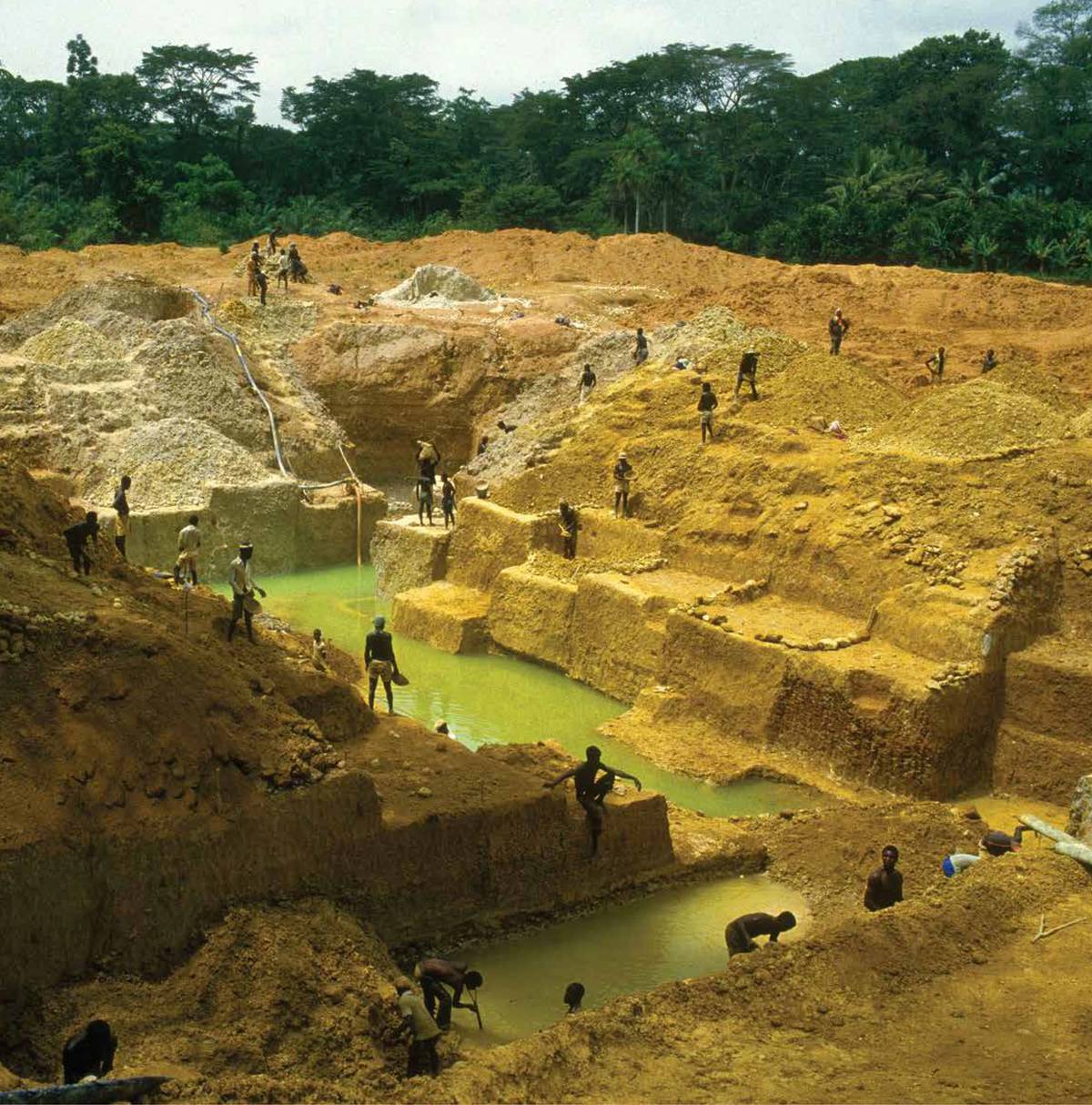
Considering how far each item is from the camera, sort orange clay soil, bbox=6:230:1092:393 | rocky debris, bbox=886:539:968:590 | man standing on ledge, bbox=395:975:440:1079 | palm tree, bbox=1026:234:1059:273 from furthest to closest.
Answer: palm tree, bbox=1026:234:1059:273 < orange clay soil, bbox=6:230:1092:393 < rocky debris, bbox=886:539:968:590 < man standing on ledge, bbox=395:975:440:1079

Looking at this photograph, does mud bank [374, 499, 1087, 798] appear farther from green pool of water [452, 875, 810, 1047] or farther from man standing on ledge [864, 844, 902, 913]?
man standing on ledge [864, 844, 902, 913]

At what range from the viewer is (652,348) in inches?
1177

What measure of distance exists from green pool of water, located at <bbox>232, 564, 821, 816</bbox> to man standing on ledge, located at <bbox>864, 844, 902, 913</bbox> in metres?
4.53

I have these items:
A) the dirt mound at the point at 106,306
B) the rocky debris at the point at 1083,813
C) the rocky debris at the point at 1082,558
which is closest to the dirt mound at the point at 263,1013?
the rocky debris at the point at 1083,813

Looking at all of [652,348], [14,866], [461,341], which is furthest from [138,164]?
[14,866]

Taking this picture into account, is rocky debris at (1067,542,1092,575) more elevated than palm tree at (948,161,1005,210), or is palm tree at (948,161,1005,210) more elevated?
palm tree at (948,161,1005,210)

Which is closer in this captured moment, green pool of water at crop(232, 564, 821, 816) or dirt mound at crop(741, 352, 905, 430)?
green pool of water at crop(232, 564, 821, 816)

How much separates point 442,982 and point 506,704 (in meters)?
10.1

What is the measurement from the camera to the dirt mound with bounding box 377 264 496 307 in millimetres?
37188

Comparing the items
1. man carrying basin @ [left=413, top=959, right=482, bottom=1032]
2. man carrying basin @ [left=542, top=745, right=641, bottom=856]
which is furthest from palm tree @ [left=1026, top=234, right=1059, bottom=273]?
man carrying basin @ [left=413, top=959, right=482, bottom=1032]

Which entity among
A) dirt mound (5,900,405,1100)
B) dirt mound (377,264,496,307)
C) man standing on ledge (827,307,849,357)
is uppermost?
dirt mound (377,264,496,307)

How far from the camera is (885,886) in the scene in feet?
41.0

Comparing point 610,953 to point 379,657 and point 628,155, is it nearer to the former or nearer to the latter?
point 379,657

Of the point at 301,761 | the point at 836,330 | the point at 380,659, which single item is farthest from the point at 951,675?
the point at 836,330
